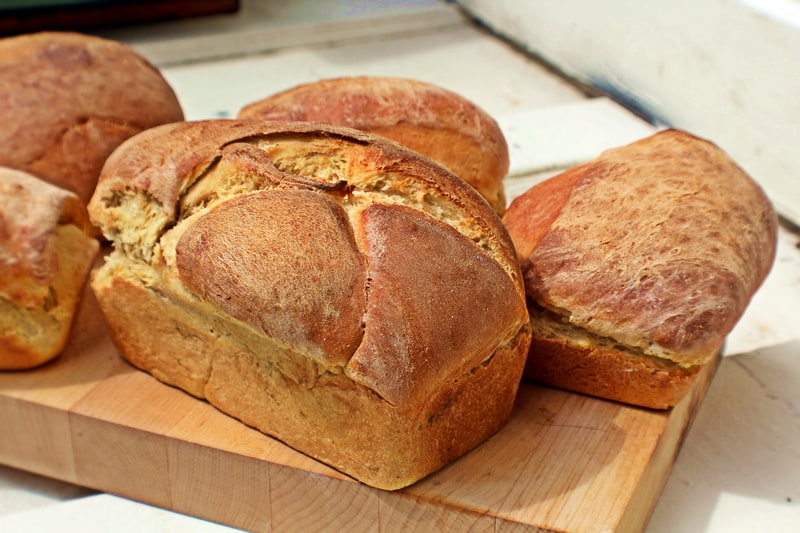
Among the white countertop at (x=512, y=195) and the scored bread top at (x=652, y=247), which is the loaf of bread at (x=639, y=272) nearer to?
the scored bread top at (x=652, y=247)

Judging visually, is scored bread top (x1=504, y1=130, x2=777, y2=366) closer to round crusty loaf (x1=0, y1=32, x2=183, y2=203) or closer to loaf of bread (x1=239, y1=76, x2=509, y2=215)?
loaf of bread (x1=239, y1=76, x2=509, y2=215)

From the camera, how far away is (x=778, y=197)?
2.04 metres

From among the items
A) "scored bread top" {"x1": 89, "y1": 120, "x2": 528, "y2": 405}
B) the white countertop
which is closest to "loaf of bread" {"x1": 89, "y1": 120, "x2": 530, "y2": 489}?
"scored bread top" {"x1": 89, "y1": 120, "x2": 528, "y2": 405}

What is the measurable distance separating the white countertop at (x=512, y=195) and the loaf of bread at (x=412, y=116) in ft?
1.61

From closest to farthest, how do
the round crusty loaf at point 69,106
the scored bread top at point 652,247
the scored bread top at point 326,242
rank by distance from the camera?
the scored bread top at point 326,242
the scored bread top at point 652,247
the round crusty loaf at point 69,106

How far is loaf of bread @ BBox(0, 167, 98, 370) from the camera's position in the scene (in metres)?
1.20

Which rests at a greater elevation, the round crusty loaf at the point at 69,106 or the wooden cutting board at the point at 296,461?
the round crusty loaf at the point at 69,106

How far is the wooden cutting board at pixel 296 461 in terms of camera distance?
3.45ft

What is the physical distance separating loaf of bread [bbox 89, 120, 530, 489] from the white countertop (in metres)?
0.23

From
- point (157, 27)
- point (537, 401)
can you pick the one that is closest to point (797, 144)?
point (537, 401)

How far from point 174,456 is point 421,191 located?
442mm

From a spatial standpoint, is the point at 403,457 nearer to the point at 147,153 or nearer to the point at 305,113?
the point at 147,153

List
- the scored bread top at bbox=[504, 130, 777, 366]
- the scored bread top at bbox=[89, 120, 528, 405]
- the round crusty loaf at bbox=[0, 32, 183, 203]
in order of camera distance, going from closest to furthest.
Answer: the scored bread top at bbox=[89, 120, 528, 405], the scored bread top at bbox=[504, 130, 777, 366], the round crusty loaf at bbox=[0, 32, 183, 203]

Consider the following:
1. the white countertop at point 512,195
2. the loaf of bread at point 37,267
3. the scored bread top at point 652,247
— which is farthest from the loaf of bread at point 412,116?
the white countertop at point 512,195
